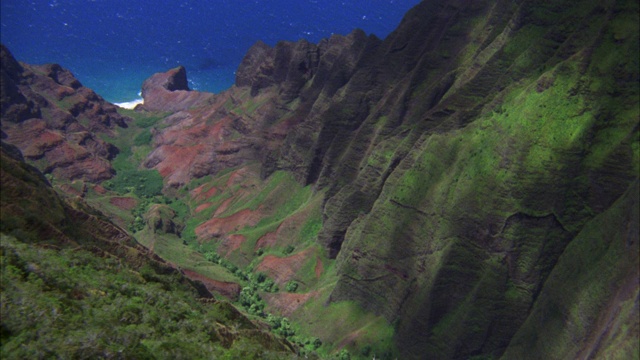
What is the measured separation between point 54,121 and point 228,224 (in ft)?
252

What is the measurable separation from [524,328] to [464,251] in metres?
11.4


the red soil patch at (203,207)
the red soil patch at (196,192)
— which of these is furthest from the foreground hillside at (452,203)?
the red soil patch at (196,192)

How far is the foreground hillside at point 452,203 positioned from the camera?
60.5m

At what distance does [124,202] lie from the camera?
140 metres

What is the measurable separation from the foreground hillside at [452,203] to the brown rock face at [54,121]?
17.0 meters

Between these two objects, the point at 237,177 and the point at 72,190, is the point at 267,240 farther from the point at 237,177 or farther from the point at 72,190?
the point at 72,190

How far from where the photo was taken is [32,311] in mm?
24812

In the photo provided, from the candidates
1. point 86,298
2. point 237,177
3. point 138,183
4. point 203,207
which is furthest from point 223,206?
point 86,298

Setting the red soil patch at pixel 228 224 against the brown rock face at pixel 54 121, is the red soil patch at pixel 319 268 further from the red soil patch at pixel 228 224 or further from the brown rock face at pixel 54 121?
the brown rock face at pixel 54 121

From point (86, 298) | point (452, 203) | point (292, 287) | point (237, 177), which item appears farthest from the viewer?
point (237, 177)

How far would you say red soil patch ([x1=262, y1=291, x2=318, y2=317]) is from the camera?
90500 millimetres

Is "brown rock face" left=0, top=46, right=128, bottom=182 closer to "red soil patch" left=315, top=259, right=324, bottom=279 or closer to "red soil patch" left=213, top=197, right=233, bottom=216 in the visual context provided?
"red soil patch" left=213, top=197, right=233, bottom=216

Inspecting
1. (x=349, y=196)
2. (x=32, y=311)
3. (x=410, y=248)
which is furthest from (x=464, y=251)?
(x=32, y=311)

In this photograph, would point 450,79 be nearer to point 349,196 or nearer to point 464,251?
point 349,196
